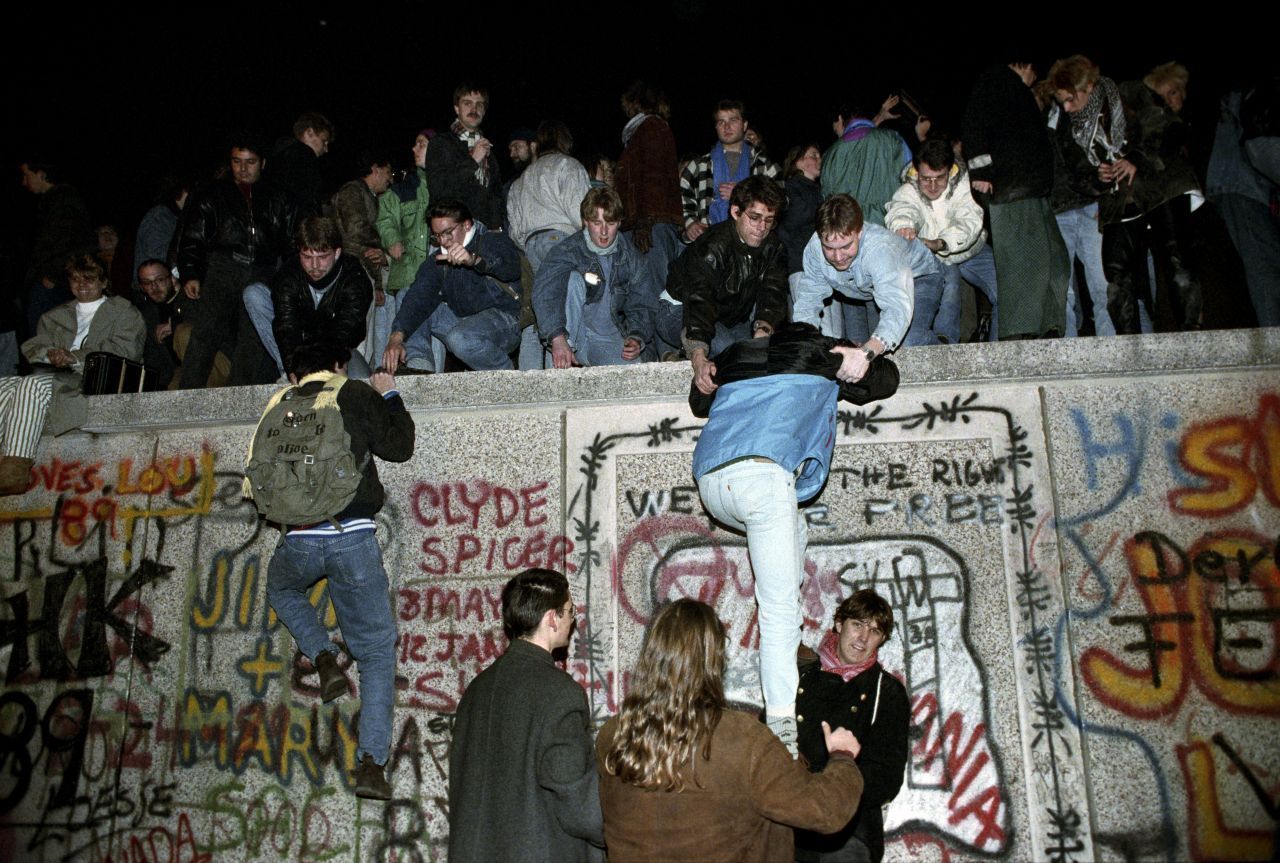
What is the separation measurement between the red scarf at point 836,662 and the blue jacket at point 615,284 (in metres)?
2.77

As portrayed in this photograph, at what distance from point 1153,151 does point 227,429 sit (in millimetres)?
6055

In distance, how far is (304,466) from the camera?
5.51 metres

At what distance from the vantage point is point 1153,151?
670 cm

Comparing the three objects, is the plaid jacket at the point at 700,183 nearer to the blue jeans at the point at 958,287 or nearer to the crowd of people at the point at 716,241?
the crowd of people at the point at 716,241

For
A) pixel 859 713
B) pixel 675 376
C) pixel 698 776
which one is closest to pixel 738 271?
pixel 675 376

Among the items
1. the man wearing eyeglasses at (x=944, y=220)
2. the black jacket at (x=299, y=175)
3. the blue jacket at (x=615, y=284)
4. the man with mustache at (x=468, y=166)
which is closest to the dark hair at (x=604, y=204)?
the blue jacket at (x=615, y=284)

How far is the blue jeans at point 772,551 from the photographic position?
4.79m

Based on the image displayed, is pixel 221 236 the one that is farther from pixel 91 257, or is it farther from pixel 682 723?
pixel 682 723

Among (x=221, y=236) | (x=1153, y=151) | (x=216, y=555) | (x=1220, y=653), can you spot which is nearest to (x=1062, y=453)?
(x=1220, y=653)

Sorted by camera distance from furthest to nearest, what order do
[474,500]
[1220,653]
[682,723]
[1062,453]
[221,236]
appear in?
[221,236], [474,500], [1062,453], [1220,653], [682,723]

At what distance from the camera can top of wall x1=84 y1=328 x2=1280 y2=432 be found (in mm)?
6035

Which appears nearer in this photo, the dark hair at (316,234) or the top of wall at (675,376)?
the top of wall at (675,376)

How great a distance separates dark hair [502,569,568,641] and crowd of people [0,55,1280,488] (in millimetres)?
1582

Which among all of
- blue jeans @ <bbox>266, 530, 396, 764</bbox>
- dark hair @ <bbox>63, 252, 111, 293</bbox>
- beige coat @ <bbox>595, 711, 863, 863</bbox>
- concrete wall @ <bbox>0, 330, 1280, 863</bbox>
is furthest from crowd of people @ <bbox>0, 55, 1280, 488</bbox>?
beige coat @ <bbox>595, 711, 863, 863</bbox>
